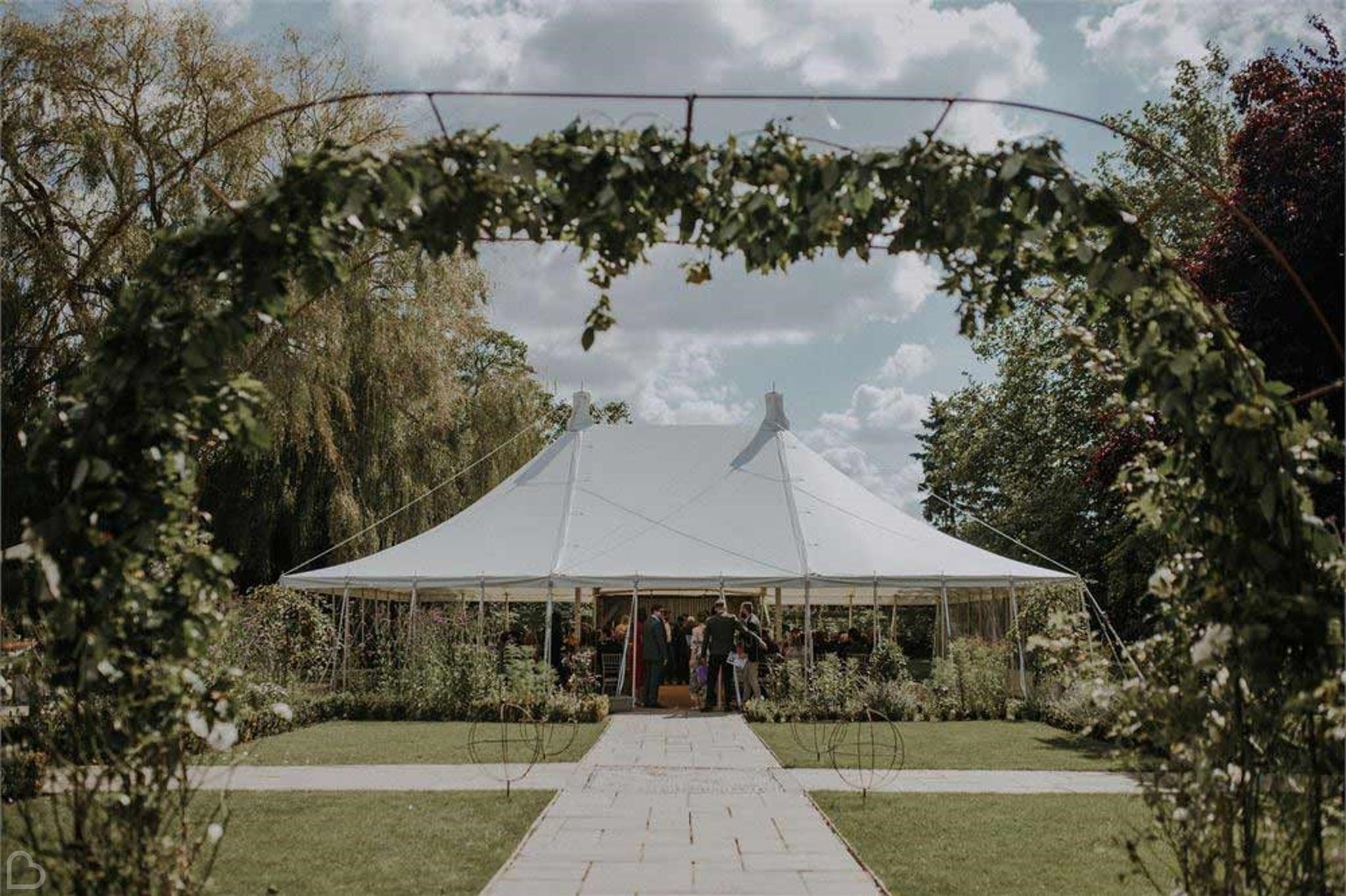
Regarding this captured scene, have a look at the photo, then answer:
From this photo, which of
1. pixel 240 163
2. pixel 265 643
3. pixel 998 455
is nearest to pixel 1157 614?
pixel 265 643

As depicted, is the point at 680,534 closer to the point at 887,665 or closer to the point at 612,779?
the point at 887,665

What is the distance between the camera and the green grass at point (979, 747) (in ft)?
32.8

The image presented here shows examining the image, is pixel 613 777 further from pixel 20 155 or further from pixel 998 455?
pixel 998 455

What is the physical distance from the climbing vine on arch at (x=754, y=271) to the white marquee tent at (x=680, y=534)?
10324mm

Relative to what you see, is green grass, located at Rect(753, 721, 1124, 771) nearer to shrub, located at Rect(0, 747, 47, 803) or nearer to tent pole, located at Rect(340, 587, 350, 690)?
tent pole, located at Rect(340, 587, 350, 690)

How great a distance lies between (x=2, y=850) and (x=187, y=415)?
4.72 feet

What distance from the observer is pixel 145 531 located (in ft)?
12.0

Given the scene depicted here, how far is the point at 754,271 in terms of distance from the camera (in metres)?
4.05

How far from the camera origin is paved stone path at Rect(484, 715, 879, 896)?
557cm

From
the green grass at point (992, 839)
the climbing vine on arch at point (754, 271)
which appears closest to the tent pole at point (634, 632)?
the green grass at point (992, 839)

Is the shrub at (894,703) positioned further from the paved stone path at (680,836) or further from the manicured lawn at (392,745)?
the paved stone path at (680,836)

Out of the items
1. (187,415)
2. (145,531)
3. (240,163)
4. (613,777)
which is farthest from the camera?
(240,163)

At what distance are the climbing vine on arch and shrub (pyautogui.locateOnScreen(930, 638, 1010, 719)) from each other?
34.5ft

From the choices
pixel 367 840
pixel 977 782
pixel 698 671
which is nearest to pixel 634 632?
pixel 698 671
